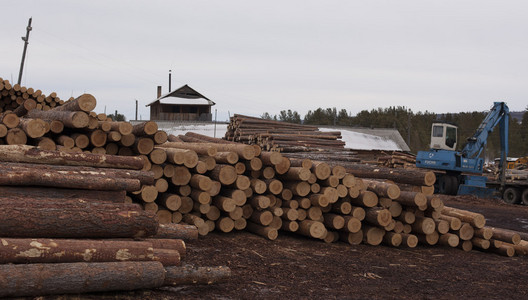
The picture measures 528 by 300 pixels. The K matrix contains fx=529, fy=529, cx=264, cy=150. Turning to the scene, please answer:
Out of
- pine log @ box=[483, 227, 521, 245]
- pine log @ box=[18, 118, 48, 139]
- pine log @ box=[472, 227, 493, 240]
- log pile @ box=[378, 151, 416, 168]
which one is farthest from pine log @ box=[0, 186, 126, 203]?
log pile @ box=[378, 151, 416, 168]

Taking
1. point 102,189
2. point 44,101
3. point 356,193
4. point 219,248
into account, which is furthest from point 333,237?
point 44,101

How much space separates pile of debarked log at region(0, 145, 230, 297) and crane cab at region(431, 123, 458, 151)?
17529 millimetres

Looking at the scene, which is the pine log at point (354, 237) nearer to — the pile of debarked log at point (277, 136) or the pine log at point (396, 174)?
the pine log at point (396, 174)

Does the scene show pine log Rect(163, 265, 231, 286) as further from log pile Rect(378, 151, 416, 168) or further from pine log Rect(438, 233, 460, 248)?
log pile Rect(378, 151, 416, 168)

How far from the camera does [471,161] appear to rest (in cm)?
2236

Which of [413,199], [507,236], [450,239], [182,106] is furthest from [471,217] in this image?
[182,106]

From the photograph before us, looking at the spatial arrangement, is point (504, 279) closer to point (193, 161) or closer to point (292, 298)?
point (292, 298)

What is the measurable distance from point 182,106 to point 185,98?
0.79 metres

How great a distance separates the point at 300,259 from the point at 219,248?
132cm

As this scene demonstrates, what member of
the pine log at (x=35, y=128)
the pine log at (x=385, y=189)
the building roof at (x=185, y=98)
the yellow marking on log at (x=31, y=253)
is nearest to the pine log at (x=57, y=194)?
the yellow marking on log at (x=31, y=253)

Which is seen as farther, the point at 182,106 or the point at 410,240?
the point at 182,106

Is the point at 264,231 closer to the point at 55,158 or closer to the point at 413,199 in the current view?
the point at 413,199

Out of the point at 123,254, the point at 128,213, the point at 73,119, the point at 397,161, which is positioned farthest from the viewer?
the point at 397,161

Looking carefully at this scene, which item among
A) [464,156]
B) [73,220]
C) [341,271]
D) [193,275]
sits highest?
[464,156]
